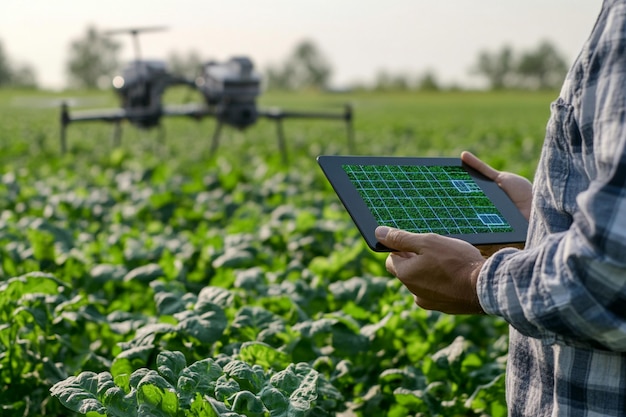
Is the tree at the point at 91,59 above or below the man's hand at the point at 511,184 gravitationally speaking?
below

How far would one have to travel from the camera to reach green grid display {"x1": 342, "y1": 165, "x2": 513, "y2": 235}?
1962 millimetres

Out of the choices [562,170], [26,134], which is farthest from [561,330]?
[26,134]

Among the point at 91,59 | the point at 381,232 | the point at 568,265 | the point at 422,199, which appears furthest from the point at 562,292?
the point at 91,59

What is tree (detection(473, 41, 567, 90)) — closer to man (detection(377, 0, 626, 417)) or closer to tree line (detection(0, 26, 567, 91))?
tree line (detection(0, 26, 567, 91))

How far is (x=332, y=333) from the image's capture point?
9.93 ft

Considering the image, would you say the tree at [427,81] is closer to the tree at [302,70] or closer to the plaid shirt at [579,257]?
the tree at [302,70]

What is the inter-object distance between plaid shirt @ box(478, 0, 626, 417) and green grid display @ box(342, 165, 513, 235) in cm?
23

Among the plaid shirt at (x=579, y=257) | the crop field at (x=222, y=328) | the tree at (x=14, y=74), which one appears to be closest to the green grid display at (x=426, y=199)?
the plaid shirt at (x=579, y=257)

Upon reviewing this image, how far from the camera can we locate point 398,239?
1.84 m

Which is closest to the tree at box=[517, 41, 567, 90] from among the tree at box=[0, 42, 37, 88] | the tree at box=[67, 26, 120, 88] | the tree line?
the tree line

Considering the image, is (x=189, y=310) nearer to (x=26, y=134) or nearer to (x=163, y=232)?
(x=163, y=232)

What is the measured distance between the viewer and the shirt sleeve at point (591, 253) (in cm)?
143

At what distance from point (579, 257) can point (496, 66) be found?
122 meters

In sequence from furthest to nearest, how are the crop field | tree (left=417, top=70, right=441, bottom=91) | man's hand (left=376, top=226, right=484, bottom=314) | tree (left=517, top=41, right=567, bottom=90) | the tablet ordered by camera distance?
1. tree (left=517, top=41, right=567, bottom=90)
2. tree (left=417, top=70, right=441, bottom=91)
3. the crop field
4. the tablet
5. man's hand (left=376, top=226, right=484, bottom=314)
